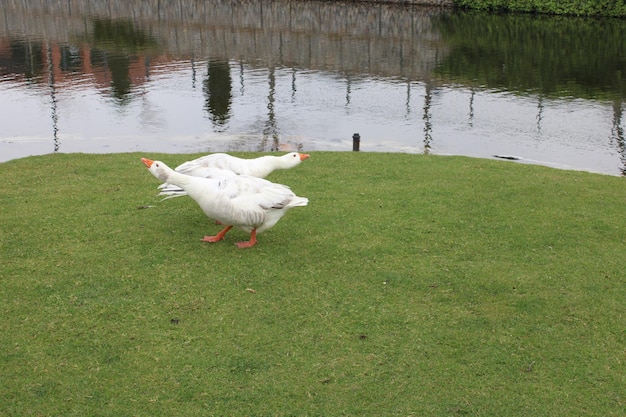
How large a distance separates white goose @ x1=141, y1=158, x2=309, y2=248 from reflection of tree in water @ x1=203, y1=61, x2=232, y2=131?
910cm

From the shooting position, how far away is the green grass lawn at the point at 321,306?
546 centimetres

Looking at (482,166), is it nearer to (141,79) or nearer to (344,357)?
(344,357)

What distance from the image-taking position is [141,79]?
23.0m

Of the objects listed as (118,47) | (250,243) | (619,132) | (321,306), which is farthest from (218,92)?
(321,306)

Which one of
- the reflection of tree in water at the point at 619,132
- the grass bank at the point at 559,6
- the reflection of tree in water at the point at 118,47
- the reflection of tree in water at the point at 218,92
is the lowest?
the reflection of tree in water at the point at 619,132

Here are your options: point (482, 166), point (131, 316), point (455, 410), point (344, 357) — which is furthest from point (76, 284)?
point (482, 166)

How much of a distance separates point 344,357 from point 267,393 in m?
0.76

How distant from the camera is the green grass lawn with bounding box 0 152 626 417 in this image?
5.46 meters

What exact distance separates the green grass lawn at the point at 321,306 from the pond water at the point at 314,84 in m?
5.86

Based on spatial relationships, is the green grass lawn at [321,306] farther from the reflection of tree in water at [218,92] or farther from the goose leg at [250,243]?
Answer: the reflection of tree in water at [218,92]

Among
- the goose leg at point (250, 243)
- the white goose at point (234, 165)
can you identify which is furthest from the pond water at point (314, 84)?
the goose leg at point (250, 243)

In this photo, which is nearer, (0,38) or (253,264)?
(253,264)

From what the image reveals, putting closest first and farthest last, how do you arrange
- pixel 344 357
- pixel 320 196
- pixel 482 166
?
pixel 344 357 → pixel 320 196 → pixel 482 166

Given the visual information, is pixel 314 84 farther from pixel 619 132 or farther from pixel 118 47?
pixel 118 47
